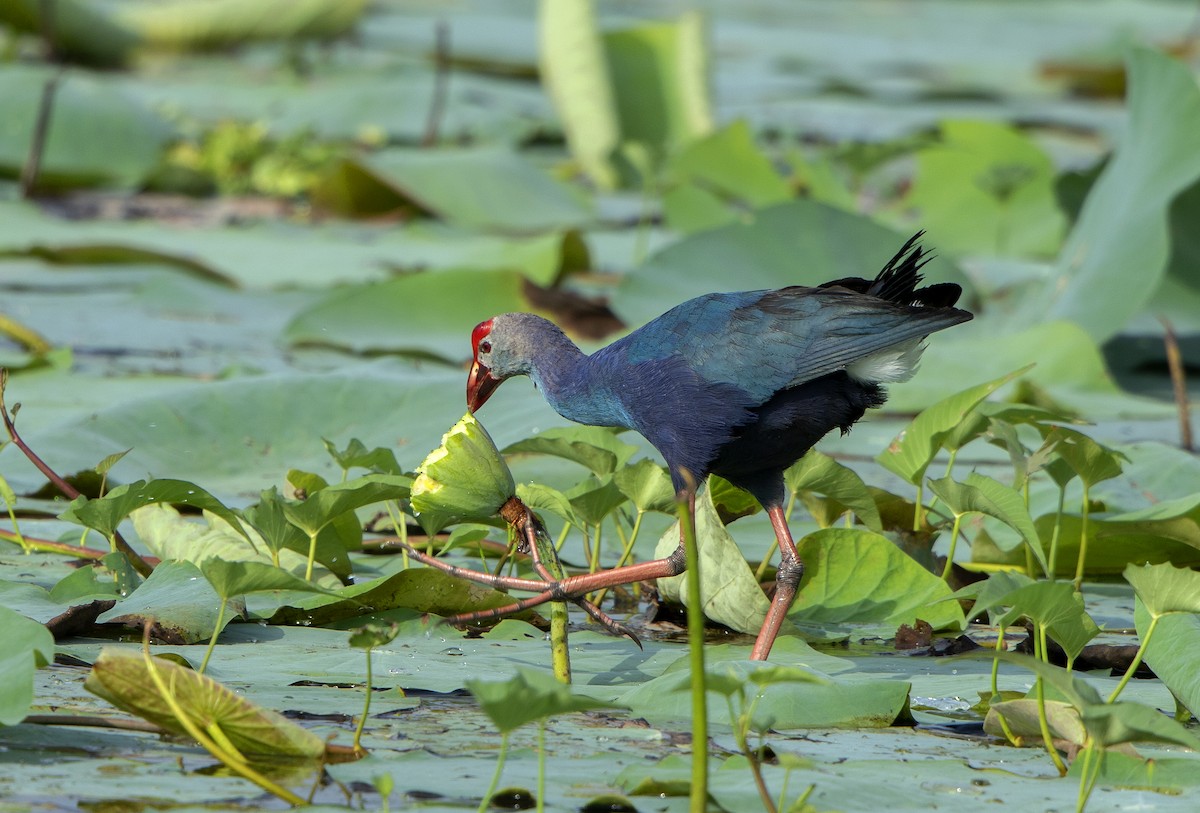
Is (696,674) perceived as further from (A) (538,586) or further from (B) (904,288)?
(B) (904,288)

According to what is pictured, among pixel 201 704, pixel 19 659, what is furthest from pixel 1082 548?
pixel 19 659

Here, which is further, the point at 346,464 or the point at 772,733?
the point at 346,464

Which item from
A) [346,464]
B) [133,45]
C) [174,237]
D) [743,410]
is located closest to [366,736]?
[346,464]

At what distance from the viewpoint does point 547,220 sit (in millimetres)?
5590

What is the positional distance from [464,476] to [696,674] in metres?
0.63

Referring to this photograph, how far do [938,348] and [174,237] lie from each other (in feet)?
8.88

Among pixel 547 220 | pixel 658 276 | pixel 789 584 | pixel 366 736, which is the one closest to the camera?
pixel 366 736

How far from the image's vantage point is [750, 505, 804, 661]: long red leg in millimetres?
2035

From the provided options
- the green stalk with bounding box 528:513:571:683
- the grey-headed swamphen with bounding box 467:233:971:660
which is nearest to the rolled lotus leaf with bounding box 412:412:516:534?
the green stalk with bounding box 528:513:571:683

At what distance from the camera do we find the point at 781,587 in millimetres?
2160

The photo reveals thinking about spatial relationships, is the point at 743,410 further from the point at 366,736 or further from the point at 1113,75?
the point at 1113,75

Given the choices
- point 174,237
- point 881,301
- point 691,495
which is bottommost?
point 174,237

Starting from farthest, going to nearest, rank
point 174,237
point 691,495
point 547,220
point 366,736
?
point 547,220 → point 174,237 → point 691,495 → point 366,736

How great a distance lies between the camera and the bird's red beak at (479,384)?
2672 mm
